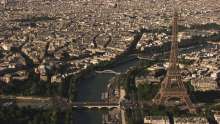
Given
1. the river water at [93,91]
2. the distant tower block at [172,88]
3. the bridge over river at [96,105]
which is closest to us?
the river water at [93,91]

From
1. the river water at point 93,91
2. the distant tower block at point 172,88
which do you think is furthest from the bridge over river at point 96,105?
the distant tower block at point 172,88

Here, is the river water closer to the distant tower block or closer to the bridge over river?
the bridge over river

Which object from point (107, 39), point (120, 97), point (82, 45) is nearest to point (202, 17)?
point (107, 39)

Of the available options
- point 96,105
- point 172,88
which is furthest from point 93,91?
point 172,88

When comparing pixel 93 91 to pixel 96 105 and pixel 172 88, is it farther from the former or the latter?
pixel 172 88

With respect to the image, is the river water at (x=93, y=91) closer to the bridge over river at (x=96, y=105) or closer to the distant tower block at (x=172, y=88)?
the bridge over river at (x=96, y=105)

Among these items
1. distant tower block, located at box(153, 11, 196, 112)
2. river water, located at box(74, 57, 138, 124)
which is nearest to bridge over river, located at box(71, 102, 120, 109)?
river water, located at box(74, 57, 138, 124)

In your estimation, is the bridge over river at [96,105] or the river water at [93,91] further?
the bridge over river at [96,105]

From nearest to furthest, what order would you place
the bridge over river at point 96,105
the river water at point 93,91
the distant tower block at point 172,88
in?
the river water at point 93,91, the distant tower block at point 172,88, the bridge over river at point 96,105

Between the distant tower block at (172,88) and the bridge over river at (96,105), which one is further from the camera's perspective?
the bridge over river at (96,105)

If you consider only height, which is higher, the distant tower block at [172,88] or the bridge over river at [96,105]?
the distant tower block at [172,88]
